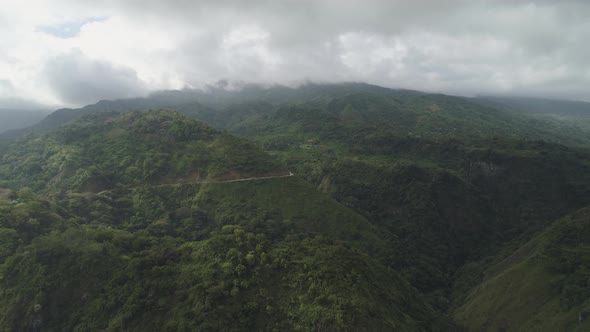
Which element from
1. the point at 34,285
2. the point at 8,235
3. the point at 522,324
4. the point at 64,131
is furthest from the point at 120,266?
the point at 64,131

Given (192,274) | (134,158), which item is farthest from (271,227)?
(134,158)

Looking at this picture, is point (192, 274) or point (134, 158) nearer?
point (192, 274)

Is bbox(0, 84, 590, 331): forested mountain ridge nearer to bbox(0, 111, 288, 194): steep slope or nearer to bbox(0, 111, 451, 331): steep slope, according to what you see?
bbox(0, 111, 451, 331): steep slope

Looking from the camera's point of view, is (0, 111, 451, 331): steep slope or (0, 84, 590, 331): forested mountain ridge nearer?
(0, 111, 451, 331): steep slope

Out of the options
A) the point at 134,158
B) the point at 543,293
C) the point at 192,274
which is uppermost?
the point at 134,158

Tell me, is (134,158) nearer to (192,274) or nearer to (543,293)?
(192,274)

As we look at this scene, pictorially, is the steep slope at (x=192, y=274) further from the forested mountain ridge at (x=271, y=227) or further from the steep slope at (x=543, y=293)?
the steep slope at (x=543, y=293)

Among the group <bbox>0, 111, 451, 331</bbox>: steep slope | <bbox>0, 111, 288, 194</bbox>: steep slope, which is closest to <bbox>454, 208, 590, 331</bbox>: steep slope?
<bbox>0, 111, 451, 331</bbox>: steep slope

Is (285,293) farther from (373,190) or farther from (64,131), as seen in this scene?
(64,131)
